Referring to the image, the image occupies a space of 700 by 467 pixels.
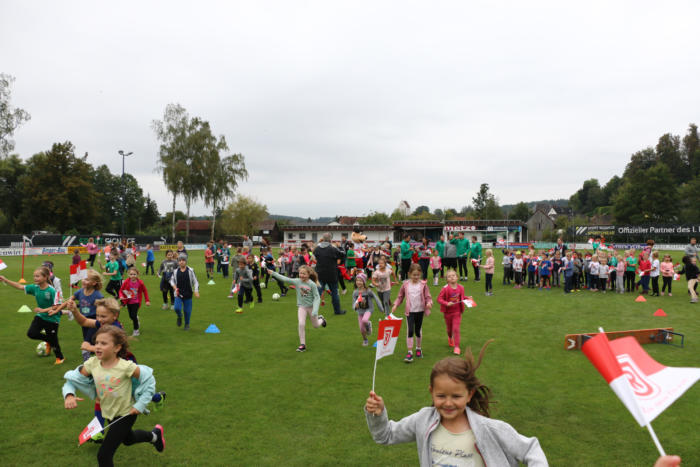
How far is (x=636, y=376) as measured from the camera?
214cm

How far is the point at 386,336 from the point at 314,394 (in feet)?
11.1

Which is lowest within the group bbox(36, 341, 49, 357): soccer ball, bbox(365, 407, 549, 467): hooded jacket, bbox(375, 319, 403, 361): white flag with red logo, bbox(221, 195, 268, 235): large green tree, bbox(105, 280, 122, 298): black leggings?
bbox(36, 341, 49, 357): soccer ball

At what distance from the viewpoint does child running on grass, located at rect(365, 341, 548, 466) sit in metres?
2.36

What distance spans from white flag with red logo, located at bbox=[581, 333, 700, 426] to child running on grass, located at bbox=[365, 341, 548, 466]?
544 millimetres

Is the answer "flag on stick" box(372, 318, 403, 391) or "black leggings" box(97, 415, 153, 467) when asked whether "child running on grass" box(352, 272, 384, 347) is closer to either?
"flag on stick" box(372, 318, 403, 391)

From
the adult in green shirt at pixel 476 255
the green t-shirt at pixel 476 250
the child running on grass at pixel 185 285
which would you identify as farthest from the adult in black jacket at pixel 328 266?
the green t-shirt at pixel 476 250

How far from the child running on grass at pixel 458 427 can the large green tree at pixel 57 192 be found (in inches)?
2564

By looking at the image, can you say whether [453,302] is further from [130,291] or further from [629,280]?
[629,280]

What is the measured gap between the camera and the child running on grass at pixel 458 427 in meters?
2.36

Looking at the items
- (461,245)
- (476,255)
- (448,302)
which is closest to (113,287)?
(448,302)

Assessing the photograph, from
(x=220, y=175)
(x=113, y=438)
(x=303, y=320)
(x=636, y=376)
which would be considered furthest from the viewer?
(x=220, y=175)

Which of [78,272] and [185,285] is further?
[78,272]

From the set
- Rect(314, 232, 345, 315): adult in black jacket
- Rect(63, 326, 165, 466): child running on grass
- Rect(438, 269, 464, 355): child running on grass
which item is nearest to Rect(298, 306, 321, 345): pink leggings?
Rect(438, 269, 464, 355): child running on grass

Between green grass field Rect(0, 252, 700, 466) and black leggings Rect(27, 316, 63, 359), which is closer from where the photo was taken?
green grass field Rect(0, 252, 700, 466)
